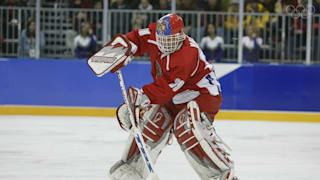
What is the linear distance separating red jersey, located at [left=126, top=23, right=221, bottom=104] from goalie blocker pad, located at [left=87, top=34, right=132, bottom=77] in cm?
12

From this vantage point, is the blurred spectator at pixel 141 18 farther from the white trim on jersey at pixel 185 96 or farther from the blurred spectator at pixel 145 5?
the white trim on jersey at pixel 185 96

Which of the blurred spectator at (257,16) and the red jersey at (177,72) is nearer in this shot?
the red jersey at (177,72)

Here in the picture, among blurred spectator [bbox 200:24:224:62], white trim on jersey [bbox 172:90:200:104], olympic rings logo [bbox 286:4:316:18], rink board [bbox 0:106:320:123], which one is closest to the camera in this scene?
white trim on jersey [bbox 172:90:200:104]

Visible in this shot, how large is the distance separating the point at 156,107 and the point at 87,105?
15.5 ft

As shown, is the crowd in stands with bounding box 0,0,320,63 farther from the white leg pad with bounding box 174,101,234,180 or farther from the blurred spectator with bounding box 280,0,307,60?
the white leg pad with bounding box 174,101,234,180

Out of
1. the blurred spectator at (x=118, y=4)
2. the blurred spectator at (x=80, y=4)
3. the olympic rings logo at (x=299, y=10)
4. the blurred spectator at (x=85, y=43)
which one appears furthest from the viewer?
the blurred spectator at (x=80, y=4)

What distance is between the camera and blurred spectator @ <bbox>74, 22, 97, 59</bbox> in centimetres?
870

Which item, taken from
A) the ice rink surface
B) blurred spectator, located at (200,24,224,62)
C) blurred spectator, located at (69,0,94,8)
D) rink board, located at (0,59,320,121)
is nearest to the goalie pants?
the ice rink surface

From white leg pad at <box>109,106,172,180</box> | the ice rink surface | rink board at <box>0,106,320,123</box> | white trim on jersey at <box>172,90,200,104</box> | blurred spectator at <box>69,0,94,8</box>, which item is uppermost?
blurred spectator at <box>69,0,94,8</box>

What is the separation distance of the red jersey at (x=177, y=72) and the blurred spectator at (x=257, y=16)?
5.01 metres

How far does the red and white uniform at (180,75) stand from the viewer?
347 cm

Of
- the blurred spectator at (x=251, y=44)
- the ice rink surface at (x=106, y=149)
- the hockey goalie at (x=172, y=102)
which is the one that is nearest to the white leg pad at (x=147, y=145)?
the hockey goalie at (x=172, y=102)

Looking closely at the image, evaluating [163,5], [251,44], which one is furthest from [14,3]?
[251,44]

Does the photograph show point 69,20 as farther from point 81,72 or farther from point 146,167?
point 146,167
